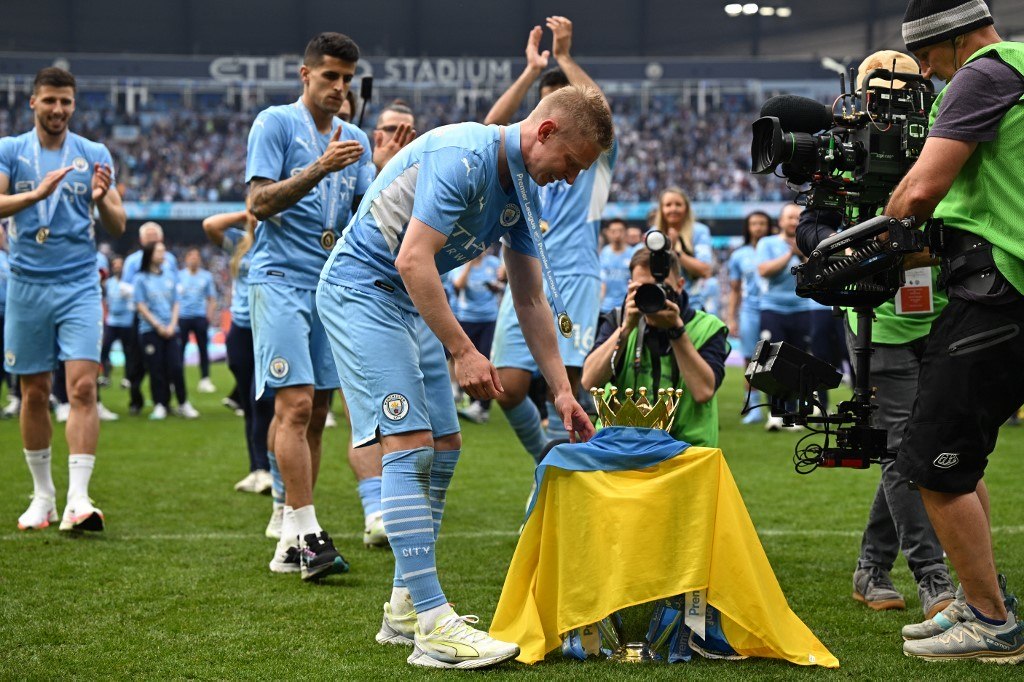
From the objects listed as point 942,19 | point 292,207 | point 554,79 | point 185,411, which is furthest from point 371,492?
point 185,411

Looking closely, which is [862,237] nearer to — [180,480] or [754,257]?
[180,480]

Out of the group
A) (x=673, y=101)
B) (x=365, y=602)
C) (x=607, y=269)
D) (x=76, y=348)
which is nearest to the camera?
(x=365, y=602)

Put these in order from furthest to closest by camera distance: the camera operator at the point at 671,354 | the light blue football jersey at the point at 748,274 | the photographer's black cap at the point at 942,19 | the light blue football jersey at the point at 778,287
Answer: the light blue football jersey at the point at 748,274, the light blue football jersey at the point at 778,287, the camera operator at the point at 671,354, the photographer's black cap at the point at 942,19

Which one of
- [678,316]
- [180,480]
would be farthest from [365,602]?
[180,480]

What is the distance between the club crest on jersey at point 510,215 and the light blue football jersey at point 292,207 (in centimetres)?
163

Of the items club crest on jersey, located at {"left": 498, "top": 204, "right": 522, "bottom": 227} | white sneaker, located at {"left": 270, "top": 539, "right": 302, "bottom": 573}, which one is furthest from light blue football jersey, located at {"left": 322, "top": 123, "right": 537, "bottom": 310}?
white sneaker, located at {"left": 270, "top": 539, "right": 302, "bottom": 573}

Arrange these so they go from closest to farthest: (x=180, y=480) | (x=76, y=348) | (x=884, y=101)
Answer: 1. (x=884, y=101)
2. (x=76, y=348)
3. (x=180, y=480)

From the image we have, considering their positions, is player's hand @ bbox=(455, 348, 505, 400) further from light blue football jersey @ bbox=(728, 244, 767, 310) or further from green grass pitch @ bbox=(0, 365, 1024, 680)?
light blue football jersey @ bbox=(728, 244, 767, 310)

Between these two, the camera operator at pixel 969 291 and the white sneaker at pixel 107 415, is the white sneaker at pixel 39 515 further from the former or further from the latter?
the white sneaker at pixel 107 415

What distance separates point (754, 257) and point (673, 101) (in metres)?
31.1

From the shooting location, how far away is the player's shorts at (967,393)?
11.1ft

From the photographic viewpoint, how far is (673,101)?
42062 mm

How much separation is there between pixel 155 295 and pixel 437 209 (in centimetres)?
1076

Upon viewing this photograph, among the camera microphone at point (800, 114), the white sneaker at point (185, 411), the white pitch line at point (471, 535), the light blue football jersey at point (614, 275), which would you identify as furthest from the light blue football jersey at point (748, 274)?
the camera microphone at point (800, 114)
